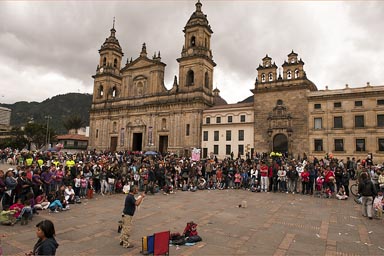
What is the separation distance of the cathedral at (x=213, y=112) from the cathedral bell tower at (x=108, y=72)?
0.20 meters

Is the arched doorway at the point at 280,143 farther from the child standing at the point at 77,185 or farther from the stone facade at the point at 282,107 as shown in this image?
the child standing at the point at 77,185

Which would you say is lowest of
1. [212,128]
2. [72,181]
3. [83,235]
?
[83,235]

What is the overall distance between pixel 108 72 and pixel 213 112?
1046 inches

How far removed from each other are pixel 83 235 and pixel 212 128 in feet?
112

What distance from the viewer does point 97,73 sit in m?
57.0

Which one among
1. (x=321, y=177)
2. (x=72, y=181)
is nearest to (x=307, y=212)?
(x=321, y=177)

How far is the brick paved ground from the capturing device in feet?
23.4

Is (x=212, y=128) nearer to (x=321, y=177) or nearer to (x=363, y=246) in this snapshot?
(x=321, y=177)

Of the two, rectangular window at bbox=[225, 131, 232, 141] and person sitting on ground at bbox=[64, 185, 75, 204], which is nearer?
person sitting on ground at bbox=[64, 185, 75, 204]

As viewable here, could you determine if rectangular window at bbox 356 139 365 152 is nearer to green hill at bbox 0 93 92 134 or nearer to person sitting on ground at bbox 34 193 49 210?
person sitting on ground at bbox 34 193 49 210

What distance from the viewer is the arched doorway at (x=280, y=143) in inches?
1403

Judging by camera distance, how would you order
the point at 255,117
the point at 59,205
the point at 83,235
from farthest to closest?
the point at 255,117
the point at 59,205
the point at 83,235

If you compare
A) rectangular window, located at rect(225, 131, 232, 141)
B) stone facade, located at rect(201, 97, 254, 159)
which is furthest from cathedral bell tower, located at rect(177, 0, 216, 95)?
rectangular window, located at rect(225, 131, 232, 141)

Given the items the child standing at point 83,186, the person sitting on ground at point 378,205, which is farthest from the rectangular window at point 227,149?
the person sitting on ground at point 378,205
